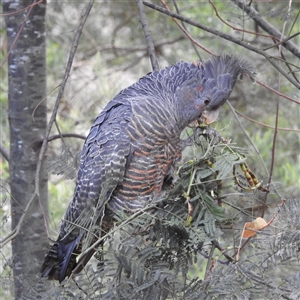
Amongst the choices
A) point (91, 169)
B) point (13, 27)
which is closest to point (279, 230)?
point (91, 169)

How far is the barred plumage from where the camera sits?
7.10ft

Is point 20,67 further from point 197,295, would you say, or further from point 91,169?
point 197,295

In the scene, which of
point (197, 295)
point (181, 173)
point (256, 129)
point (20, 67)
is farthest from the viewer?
point (256, 129)

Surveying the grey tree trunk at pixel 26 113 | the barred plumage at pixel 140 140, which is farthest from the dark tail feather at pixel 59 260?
the grey tree trunk at pixel 26 113

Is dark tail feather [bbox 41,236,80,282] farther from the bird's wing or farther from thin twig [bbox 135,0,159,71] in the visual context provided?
thin twig [bbox 135,0,159,71]

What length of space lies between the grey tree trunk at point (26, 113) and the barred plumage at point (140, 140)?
0.31m

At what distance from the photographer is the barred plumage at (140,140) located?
216 cm

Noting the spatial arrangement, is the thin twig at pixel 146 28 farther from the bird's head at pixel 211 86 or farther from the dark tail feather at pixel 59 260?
the dark tail feather at pixel 59 260

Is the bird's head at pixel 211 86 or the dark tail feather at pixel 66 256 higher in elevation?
the bird's head at pixel 211 86

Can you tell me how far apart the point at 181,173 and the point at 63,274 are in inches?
24.3

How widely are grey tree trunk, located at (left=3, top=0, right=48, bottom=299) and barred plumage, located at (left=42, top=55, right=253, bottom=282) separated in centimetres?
31

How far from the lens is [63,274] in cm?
213

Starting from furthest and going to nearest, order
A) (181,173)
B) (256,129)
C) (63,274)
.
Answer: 1. (256,129)
2. (63,274)
3. (181,173)

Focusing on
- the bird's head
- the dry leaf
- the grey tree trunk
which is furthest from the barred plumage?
the dry leaf
